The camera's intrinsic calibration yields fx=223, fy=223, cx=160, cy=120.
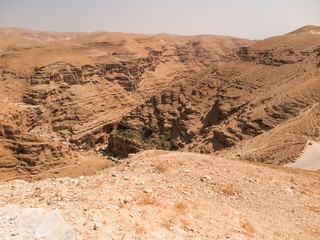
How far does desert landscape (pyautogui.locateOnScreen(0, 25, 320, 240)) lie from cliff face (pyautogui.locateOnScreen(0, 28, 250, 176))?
13cm

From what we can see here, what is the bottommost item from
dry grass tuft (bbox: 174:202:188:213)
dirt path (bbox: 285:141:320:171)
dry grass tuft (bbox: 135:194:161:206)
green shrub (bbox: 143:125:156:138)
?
green shrub (bbox: 143:125:156:138)

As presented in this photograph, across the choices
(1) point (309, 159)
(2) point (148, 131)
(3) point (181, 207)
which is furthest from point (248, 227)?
(2) point (148, 131)

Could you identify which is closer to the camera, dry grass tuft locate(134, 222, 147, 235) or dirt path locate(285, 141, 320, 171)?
Result: dry grass tuft locate(134, 222, 147, 235)

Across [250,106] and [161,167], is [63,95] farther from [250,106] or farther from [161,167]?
[161,167]

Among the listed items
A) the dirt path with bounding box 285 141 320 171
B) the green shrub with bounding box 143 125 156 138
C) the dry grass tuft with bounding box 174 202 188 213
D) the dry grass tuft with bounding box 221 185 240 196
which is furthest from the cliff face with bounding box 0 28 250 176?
the dirt path with bounding box 285 141 320 171

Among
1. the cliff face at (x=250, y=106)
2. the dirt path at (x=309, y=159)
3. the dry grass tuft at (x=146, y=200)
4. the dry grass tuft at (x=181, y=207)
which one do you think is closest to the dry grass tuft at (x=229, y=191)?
the dry grass tuft at (x=181, y=207)

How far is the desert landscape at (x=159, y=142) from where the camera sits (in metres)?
5.21

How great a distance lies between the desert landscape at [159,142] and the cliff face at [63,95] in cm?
13

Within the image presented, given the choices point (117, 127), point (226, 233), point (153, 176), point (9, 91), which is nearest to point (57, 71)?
point (9, 91)

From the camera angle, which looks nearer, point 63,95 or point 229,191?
point 229,191

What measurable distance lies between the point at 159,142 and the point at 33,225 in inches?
649

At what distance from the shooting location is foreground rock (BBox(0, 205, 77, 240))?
12.1 ft

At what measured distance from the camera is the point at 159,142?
66.5ft

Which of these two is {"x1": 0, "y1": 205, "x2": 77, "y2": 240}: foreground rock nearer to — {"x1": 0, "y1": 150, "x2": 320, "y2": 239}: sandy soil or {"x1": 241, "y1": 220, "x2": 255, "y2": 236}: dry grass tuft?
{"x1": 0, "y1": 150, "x2": 320, "y2": 239}: sandy soil
